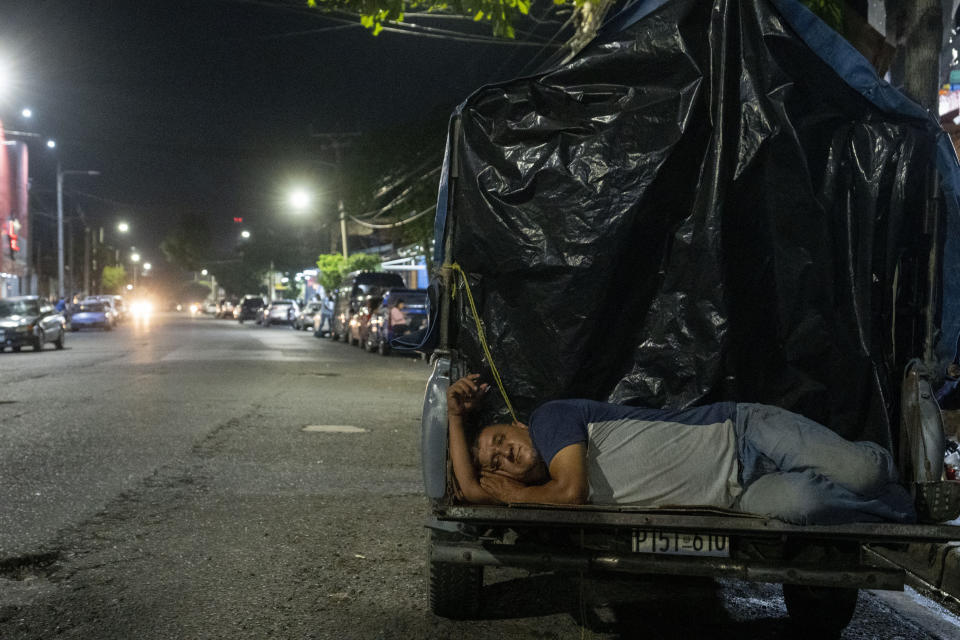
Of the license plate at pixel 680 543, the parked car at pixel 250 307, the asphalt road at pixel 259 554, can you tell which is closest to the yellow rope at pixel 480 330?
the asphalt road at pixel 259 554

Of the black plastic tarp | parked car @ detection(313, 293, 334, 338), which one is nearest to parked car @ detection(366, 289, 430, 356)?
parked car @ detection(313, 293, 334, 338)

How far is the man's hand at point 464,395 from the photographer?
4.21m

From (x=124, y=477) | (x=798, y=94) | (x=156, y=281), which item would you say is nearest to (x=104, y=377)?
(x=124, y=477)

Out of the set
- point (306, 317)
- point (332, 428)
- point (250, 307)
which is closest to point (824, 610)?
point (332, 428)

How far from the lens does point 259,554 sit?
5383 mm

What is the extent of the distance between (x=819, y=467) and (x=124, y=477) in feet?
18.6

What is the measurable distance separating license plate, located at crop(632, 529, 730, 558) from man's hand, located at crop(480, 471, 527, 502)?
581 millimetres

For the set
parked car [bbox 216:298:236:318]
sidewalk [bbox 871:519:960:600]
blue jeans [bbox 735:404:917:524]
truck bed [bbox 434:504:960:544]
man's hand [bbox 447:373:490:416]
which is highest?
man's hand [bbox 447:373:490:416]

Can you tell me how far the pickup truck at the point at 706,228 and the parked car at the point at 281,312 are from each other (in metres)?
50.5

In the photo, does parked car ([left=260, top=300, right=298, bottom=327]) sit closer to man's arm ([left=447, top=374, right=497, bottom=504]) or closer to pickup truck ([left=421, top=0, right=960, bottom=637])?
pickup truck ([left=421, top=0, right=960, bottom=637])

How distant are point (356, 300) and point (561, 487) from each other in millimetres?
27707

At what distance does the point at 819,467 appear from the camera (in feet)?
12.9

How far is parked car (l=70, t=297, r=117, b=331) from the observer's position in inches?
1763

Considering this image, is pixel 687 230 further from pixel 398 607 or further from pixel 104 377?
pixel 104 377
